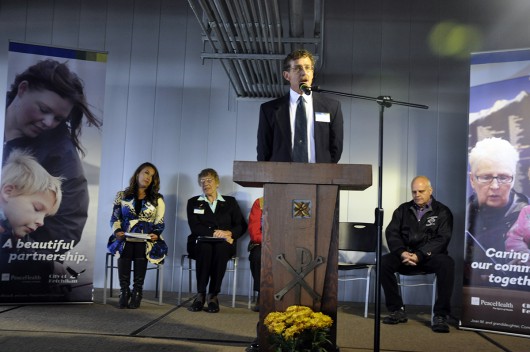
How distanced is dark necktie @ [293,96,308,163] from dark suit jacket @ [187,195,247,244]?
106 inches

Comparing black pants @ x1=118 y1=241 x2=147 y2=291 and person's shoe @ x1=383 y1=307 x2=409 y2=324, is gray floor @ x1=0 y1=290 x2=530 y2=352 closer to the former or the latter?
person's shoe @ x1=383 y1=307 x2=409 y2=324

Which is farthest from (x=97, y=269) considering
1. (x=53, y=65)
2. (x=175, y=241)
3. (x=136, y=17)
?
(x=136, y=17)

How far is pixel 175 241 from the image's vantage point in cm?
609

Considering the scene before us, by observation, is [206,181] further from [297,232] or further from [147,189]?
[297,232]

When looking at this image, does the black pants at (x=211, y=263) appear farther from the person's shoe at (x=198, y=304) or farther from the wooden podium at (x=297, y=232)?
the wooden podium at (x=297, y=232)

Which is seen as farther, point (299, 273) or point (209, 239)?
point (209, 239)

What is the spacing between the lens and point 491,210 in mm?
4496

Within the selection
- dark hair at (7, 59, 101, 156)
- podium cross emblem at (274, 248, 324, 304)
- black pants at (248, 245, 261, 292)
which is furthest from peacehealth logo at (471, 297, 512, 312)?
dark hair at (7, 59, 101, 156)

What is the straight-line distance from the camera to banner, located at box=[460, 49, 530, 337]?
4359 millimetres

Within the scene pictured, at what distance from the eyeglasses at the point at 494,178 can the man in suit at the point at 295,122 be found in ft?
6.81

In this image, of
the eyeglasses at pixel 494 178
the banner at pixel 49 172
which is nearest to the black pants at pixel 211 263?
the banner at pixel 49 172

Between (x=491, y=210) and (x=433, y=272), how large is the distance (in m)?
0.69

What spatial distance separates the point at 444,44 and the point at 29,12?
4410mm

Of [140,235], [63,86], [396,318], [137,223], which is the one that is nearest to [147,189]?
[137,223]
